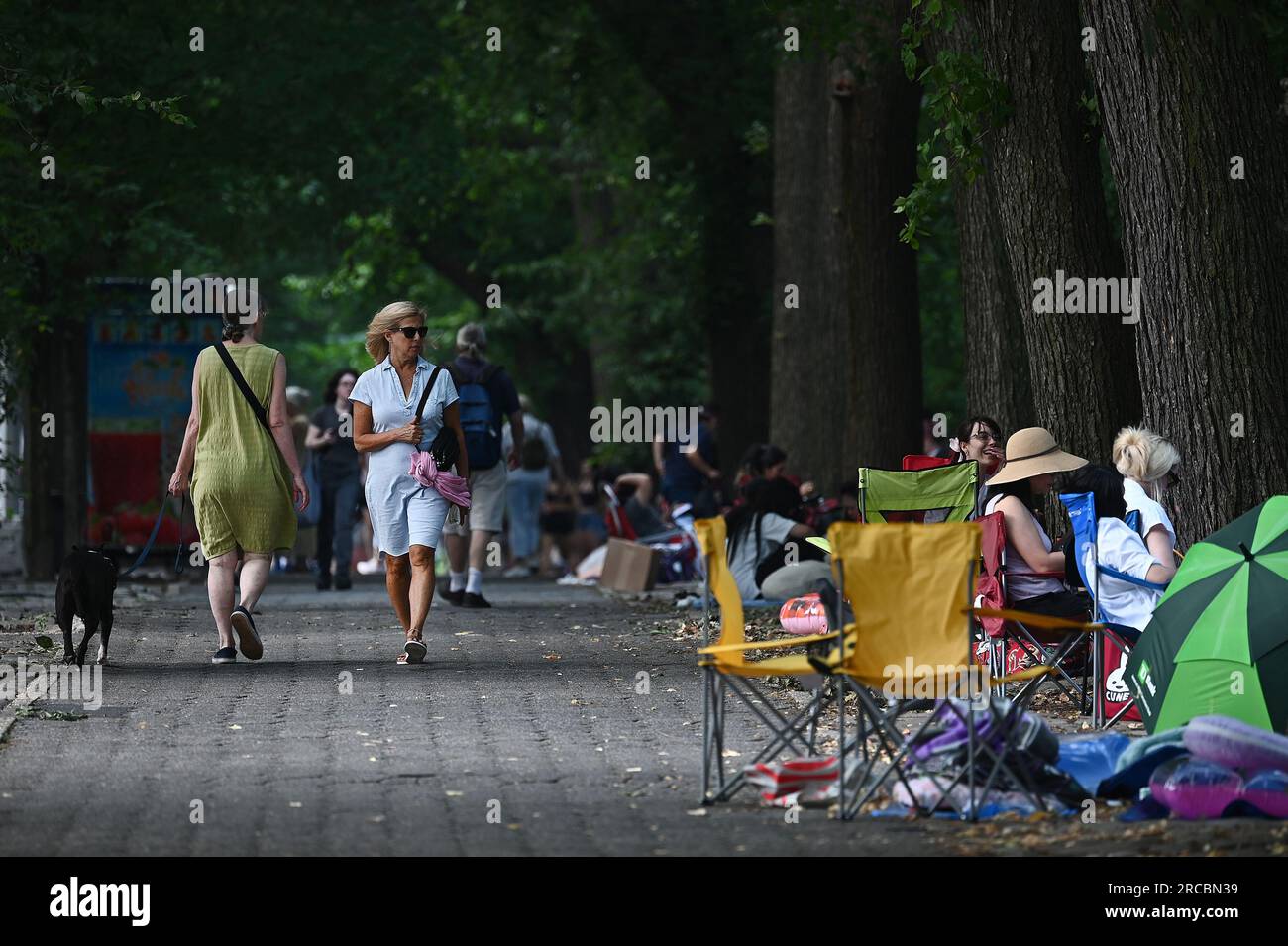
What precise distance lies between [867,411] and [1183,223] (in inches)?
314

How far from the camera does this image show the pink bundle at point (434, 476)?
1290 centimetres

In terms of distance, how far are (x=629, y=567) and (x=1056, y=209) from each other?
8.19 metres

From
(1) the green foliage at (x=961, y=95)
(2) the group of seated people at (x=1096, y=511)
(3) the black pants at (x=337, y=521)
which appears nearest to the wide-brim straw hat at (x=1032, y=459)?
(2) the group of seated people at (x=1096, y=511)

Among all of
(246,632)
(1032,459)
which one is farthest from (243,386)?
(1032,459)

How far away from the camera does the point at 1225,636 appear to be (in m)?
8.86

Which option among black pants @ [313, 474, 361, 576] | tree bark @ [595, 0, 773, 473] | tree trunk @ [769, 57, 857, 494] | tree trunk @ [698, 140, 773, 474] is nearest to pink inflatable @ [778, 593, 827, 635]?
black pants @ [313, 474, 361, 576]

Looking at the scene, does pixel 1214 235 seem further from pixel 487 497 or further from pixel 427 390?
pixel 487 497

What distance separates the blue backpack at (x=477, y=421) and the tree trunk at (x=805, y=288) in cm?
470

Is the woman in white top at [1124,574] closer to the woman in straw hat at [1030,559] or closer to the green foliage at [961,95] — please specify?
the woman in straw hat at [1030,559]

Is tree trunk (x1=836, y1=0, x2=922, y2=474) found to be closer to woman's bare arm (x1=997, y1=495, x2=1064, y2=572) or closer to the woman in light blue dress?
the woman in light blue dress
